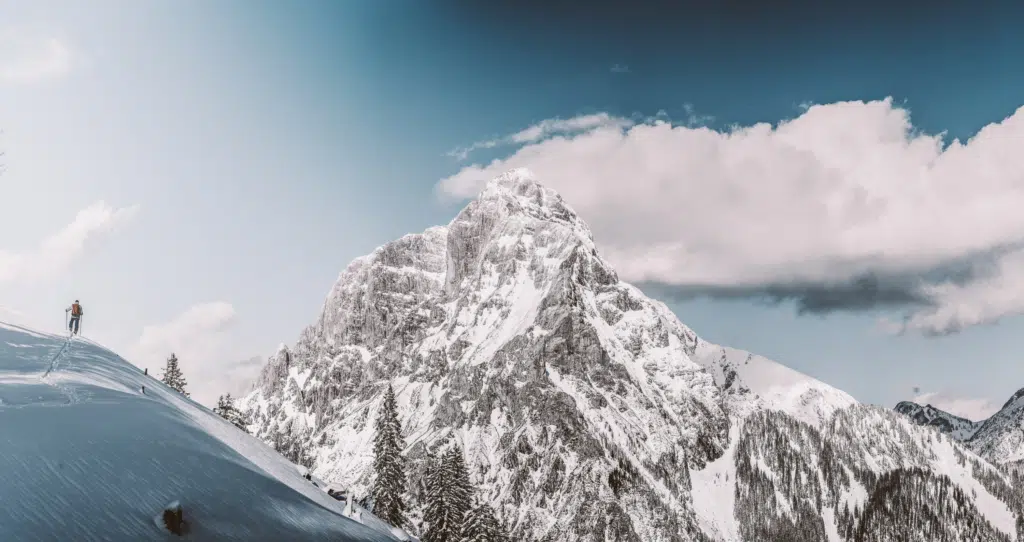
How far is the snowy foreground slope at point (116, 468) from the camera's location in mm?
11344

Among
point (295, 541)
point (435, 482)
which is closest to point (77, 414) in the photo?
point (295, 541)

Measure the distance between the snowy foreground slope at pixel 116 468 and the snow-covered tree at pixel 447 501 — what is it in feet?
90.4

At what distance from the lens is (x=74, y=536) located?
10.9 metres

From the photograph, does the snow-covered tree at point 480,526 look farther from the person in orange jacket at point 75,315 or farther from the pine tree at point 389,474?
the person in orange jacket at point 75,315

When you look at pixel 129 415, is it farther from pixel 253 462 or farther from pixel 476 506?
pixel 476 506

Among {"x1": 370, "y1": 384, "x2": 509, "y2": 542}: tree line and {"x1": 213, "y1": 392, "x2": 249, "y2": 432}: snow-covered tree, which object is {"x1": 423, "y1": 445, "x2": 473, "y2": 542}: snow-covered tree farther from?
{"x1": 213, "y1": 392, "x2": 249, "y2": 432}: snow-covered tree

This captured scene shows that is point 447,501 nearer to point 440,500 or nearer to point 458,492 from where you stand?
point 440,500

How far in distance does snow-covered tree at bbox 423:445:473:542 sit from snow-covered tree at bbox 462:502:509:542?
424 millimetres

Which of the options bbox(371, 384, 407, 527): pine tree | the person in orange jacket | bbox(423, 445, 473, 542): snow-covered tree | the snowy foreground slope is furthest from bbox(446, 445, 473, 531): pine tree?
the snowy foreground slope

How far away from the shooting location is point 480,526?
45.8m

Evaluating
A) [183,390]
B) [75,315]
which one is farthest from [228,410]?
[75,315]

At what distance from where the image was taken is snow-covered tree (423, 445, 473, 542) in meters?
45.9

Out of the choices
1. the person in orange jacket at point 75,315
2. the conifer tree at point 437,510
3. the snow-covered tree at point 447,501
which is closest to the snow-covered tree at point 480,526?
the snow-covered tree at point 447,501

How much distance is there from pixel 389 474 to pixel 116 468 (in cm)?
3678
